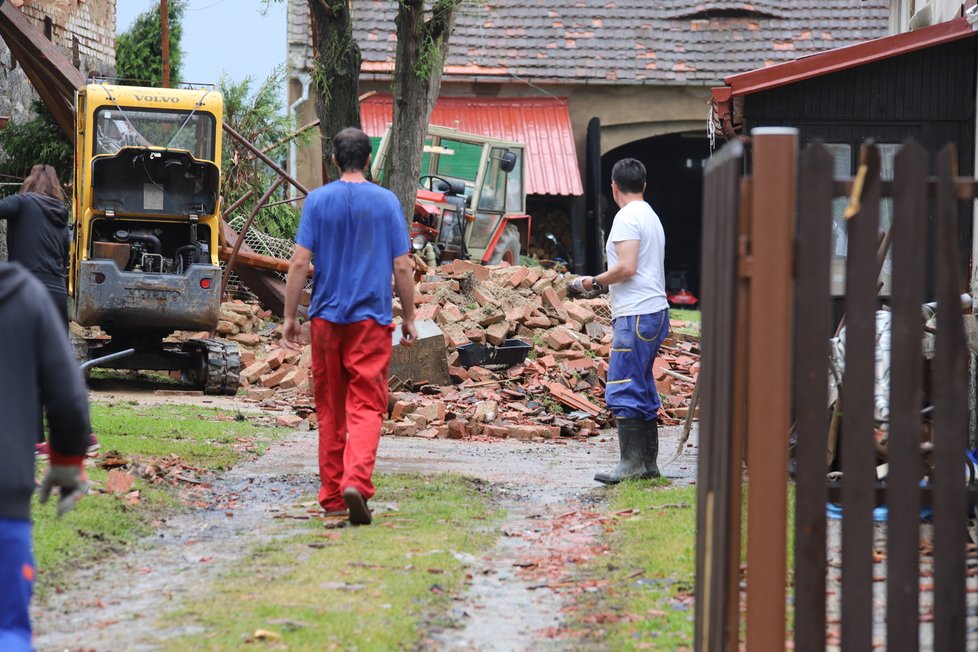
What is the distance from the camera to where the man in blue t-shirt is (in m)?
7.13

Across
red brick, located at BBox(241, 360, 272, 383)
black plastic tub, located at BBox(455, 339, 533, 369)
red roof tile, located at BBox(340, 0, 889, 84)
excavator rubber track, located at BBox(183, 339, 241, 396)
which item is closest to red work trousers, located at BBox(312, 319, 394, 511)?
excavator rubber track, located at BBox(183, 339, 241, 396)

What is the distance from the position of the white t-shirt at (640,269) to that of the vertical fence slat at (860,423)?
4.45 meters

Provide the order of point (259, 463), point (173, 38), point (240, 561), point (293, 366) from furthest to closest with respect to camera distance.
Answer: point (173, 38) < point (293, 366) < point (259, 463) < point (240, 561)

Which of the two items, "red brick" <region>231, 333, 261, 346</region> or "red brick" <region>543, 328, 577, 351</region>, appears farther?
"red brick" <region>231, 333, 261, 346</region>

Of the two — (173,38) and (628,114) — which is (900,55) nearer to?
(628,114)

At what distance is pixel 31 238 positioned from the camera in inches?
346

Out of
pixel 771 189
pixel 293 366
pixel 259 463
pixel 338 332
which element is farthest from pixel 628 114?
pixel 771 189

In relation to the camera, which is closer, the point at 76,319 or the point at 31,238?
the point at 31,238

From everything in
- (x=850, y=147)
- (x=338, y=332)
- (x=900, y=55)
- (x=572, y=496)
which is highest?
(x=900, y=55)

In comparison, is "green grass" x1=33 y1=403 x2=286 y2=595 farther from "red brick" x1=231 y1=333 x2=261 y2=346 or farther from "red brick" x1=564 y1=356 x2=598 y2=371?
"red brick" x1=231 y1=333 x2=261 y2=346

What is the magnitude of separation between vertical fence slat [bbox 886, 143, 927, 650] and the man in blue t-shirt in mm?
3667

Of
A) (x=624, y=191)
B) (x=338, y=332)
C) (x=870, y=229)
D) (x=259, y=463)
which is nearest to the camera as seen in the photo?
(x=870, y=229)

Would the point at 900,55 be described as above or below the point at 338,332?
above

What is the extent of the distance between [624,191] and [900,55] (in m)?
5.27
